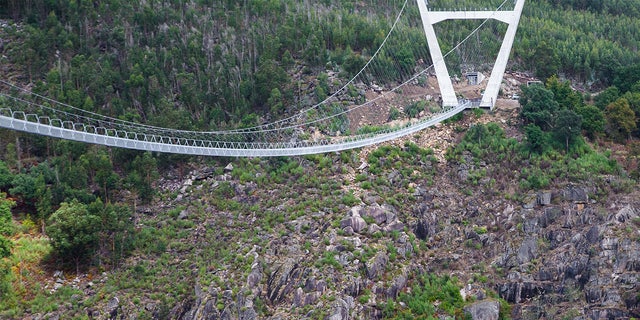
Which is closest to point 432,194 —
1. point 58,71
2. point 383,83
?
point 383,83

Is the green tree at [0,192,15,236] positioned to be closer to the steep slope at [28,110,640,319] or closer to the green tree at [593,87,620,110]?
the steep slope at [28,110,640,319]

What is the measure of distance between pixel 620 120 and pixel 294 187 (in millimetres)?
16673

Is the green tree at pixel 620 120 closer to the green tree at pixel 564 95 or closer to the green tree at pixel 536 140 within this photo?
the green tree at pixel 564 95

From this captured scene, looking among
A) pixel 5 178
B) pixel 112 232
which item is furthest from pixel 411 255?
pixel 5 178

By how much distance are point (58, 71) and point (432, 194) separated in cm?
1913

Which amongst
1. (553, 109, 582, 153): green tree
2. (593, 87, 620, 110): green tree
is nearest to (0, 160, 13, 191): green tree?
(553, 109, 582, 153): green tree

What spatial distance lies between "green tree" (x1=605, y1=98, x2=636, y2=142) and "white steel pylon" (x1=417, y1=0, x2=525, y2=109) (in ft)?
19.1

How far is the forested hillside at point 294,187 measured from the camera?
162 ft

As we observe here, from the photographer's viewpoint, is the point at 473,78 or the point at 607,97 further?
the point at 473,78

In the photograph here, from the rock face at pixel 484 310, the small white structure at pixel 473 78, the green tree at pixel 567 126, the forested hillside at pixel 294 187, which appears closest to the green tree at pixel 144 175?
the forested hillside at pixel 294 187

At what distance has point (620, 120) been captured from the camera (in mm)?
59656

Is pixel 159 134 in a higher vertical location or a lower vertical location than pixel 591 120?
higher

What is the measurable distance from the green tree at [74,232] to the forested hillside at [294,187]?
0.29 feet

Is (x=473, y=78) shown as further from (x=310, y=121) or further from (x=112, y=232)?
(x=112, y=232)
